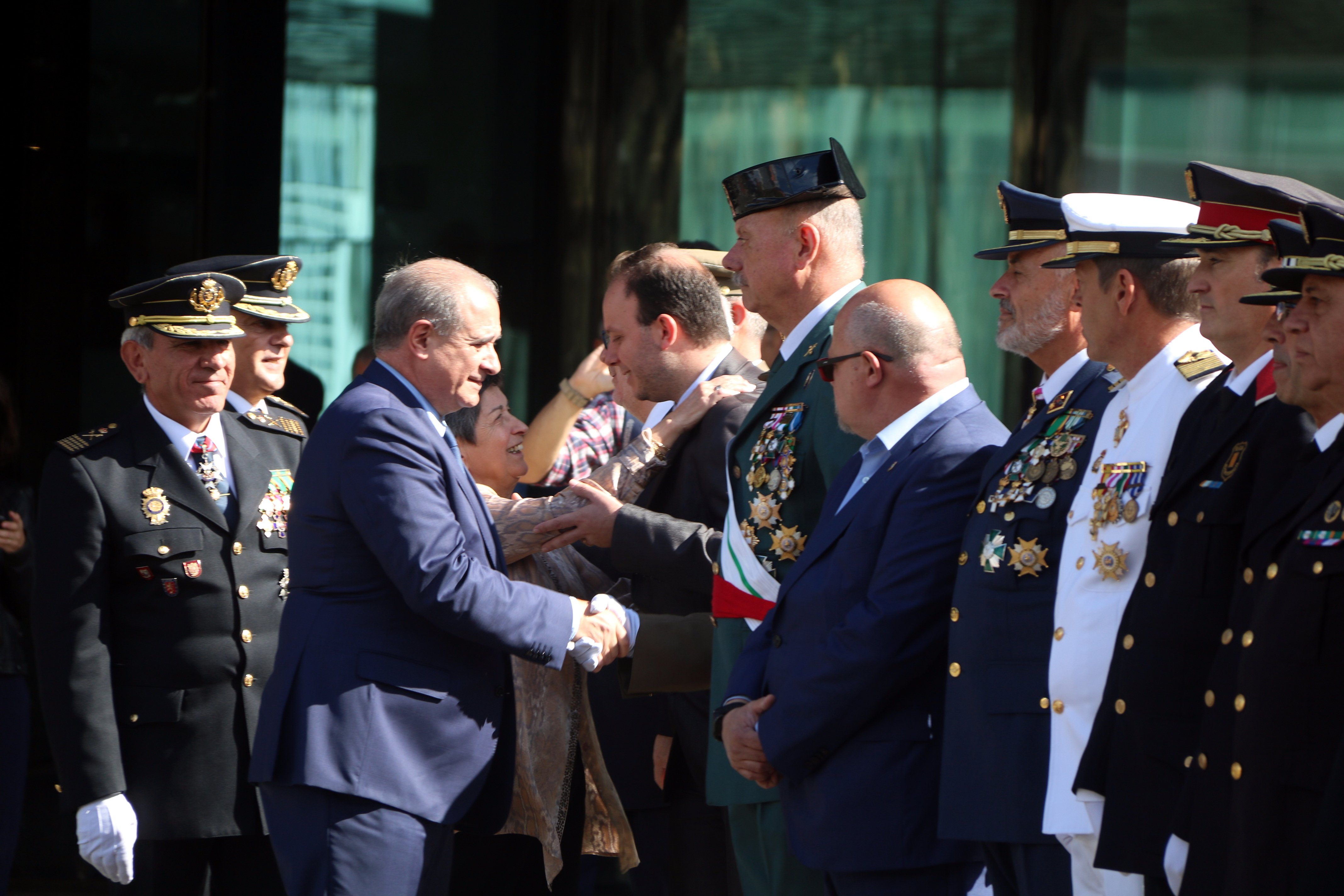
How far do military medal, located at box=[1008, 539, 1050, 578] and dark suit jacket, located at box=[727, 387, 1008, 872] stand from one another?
0.18 m

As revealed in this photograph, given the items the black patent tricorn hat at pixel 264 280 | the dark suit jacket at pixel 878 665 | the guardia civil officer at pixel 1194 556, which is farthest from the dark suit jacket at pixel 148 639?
the guardia civil officer at pixel 1194 556

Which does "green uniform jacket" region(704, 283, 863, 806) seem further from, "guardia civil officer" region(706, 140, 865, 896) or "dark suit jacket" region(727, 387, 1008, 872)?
"dark suit jacket" region(727, 387, 1008, 872)

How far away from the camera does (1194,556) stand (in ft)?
7.75

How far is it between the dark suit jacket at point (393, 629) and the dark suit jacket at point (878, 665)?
651 mm

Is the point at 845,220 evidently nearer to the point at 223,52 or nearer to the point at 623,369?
the point at 623,369

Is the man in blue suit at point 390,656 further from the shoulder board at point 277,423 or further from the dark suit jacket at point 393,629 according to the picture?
the shoulder board at point 277,423

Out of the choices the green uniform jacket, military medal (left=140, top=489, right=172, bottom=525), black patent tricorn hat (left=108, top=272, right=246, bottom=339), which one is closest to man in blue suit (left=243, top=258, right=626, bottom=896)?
the green uniform jacket

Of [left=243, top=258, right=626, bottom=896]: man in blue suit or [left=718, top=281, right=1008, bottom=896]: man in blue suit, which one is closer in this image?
[left=718, top=281, right=1008, bottom=896]: man in blue suit

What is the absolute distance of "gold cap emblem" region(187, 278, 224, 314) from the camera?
3.68 m

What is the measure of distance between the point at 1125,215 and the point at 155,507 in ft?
7.33

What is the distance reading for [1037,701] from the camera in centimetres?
265

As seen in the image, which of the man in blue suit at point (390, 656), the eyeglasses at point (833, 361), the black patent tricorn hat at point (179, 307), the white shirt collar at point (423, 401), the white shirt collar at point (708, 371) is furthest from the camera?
the white shirt collar at point (708, 371)

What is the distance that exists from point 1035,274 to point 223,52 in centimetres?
439

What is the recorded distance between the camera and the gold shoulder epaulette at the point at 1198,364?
2.61 m
